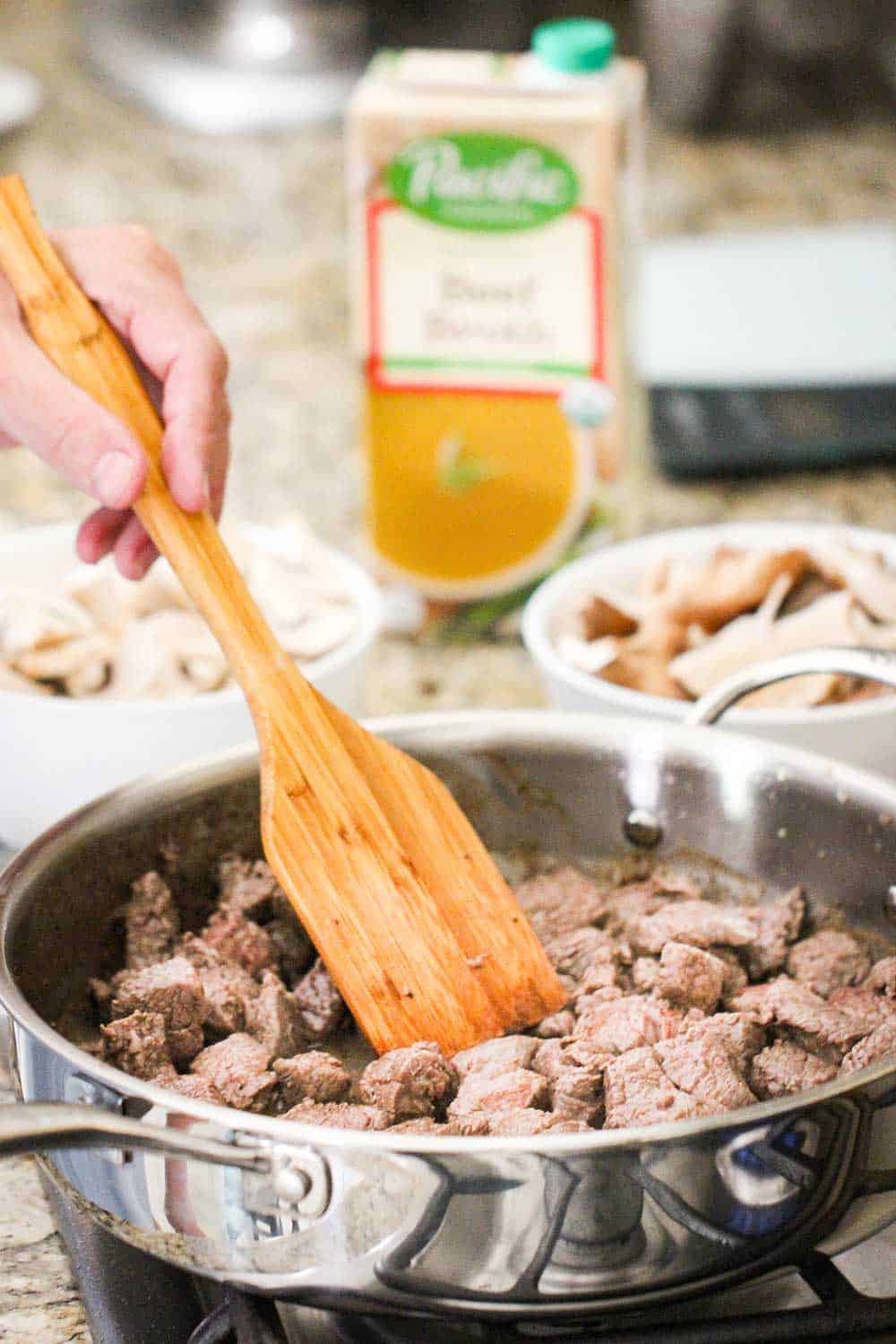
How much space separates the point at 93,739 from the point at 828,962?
432 millimetres

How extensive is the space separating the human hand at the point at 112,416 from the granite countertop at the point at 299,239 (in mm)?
420

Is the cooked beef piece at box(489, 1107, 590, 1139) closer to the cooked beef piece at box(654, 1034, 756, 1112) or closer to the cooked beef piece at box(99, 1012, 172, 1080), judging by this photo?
the cooked beef piece at box(654, 1034, 756, 1112)

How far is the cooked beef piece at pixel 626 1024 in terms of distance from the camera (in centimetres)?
69

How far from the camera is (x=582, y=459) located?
50.4 inches

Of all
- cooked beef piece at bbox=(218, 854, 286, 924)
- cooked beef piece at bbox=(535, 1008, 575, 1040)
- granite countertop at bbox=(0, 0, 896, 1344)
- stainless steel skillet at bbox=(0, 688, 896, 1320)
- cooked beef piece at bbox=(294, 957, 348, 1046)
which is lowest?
granite countertop at bbox=(0, 0, 896, 1344)

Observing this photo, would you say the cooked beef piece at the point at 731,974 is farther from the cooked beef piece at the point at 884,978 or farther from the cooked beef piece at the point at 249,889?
the cooked beef piece at the point at 249,889

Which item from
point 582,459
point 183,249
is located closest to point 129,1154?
point 582,459

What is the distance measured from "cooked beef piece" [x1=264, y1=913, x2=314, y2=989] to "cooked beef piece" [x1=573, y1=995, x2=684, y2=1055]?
16 centimetres

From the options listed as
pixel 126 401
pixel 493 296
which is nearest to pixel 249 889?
pixel 126 401

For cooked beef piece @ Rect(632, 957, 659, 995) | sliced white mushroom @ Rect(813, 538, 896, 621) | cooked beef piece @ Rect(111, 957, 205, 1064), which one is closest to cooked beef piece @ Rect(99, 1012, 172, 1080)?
cooked beef piece @ Rect(111, 957, 205, 1064)

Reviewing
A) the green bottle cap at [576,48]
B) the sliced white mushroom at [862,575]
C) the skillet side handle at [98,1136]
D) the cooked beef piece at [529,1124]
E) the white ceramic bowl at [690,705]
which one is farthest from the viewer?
the green bottle cap at [576,48]

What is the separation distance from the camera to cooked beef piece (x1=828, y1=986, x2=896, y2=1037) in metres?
0.70

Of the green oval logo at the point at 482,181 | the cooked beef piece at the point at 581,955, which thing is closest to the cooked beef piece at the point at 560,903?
the cooked beef piece at the point at 581,955

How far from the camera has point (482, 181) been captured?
1220 mm
